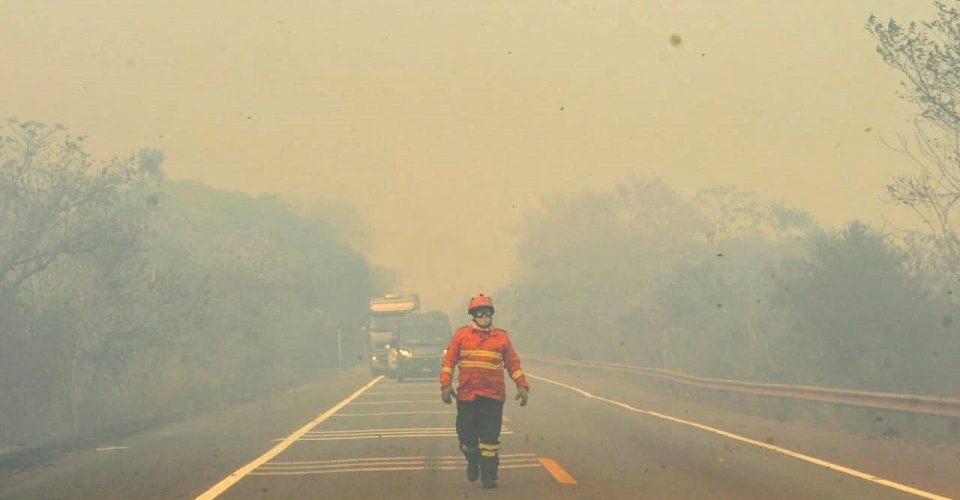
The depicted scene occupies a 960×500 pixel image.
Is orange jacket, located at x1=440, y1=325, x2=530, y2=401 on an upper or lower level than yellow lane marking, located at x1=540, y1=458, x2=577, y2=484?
upper

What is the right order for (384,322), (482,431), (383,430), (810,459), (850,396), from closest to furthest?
(482,431) < (810,459) < (383,430) < (850,396) < (384,322)

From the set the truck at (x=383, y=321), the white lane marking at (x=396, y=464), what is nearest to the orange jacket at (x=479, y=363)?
the white lane marking at (x=396, y=464)

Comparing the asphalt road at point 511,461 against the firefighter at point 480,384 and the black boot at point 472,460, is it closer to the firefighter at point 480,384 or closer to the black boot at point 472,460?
the black boot at point 472,460

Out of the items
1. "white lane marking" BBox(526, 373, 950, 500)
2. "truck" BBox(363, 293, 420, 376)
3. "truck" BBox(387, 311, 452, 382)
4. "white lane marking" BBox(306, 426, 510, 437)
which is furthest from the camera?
"truck" BBox(363, 293, 420, 376)

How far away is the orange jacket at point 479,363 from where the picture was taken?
41.4ft

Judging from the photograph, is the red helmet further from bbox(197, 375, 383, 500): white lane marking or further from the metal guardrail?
the metal guardrail

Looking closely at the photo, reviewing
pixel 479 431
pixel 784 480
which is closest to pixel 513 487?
pixel 479 431

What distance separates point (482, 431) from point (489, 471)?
0.40 metres

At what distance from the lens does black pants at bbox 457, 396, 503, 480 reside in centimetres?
1245

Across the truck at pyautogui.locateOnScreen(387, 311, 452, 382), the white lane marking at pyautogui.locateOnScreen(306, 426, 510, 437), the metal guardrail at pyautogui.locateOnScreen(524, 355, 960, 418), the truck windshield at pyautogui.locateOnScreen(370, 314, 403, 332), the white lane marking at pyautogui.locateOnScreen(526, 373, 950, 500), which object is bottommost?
the white lane marking at pyautogui.locateOnScreen(526, 373, 950, 500)

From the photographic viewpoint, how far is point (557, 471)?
14.1 meters

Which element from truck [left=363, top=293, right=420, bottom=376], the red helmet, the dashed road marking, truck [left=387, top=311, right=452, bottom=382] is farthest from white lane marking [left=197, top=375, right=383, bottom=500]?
truck [left=363, top=293, right=420, bottom=376]

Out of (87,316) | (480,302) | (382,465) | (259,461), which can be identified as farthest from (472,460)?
(87,316)

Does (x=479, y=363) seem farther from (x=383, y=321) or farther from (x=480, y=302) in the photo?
(x=383, y=321)
